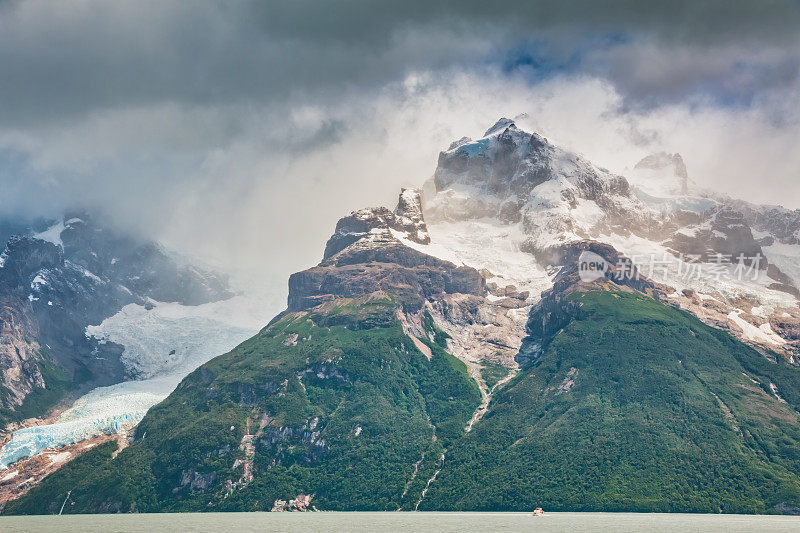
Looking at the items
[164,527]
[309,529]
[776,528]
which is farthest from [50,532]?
[776,528]

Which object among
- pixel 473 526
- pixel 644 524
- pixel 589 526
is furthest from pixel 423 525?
pixel 644 524

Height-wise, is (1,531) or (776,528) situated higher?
(776,528)

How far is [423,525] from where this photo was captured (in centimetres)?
19900

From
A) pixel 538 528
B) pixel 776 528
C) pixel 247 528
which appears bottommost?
pixel 247 528

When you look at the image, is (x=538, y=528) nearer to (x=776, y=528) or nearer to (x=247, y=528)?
(x=776, y=528)

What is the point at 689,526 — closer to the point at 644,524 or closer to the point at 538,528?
the point at 644,524

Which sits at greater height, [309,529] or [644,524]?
[644,524]

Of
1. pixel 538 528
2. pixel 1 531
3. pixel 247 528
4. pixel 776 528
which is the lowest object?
pixel 1 531

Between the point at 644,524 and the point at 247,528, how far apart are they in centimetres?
10442

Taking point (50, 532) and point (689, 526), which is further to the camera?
point (689, 526)

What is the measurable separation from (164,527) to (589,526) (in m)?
111

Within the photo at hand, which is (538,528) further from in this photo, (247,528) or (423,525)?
(247,528)

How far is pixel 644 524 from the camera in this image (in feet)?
656

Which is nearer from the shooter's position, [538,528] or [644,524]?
[538,528]
